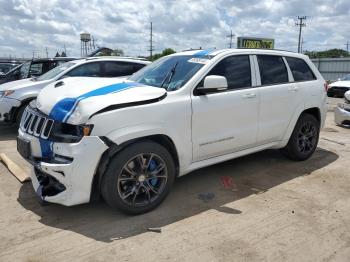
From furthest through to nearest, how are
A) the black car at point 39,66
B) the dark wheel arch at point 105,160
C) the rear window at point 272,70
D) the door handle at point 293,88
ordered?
the black car at point 39,66, the door handle at point 293,88, the rear window at point 272,70, the dark wheel arch at point 105,160

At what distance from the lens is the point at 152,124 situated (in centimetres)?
404

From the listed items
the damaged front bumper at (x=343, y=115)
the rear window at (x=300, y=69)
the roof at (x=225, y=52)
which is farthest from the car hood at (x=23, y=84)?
the damaged front bumper at (x=343, y=115)

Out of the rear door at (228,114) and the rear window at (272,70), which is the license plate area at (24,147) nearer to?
the rear door at (228,114)

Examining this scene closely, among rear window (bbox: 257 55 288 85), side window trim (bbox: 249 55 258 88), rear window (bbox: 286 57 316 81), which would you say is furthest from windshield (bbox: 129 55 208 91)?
rear window (bbox: 286 57 316 81)

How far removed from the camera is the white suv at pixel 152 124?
3.75 m

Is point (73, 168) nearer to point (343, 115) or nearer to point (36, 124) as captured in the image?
point (36, 124)

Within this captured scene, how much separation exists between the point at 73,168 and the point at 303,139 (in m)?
3.97

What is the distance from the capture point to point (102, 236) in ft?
12.2

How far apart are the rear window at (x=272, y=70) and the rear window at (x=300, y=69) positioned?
8.2 inches

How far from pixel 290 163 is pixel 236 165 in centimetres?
93

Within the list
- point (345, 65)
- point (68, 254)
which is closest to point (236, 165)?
point (68, 254)

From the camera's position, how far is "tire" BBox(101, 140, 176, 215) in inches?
152

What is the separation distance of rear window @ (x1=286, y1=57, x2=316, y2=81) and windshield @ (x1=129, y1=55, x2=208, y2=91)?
1.87 m

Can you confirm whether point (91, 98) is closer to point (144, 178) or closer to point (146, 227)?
point (144, 178)
